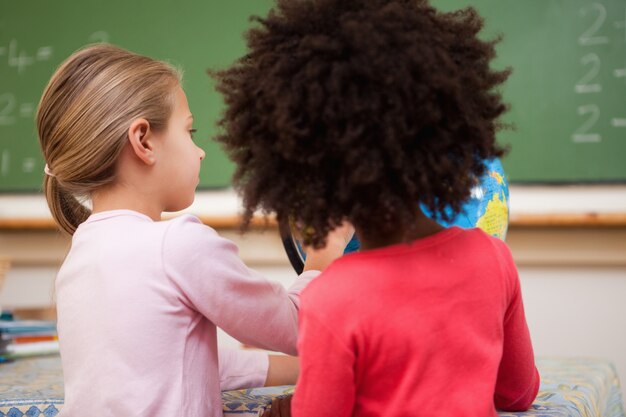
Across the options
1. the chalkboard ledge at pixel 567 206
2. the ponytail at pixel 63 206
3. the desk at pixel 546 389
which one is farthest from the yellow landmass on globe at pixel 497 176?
the chalkboard ledge at pixel 567 206

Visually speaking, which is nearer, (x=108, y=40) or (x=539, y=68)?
(x=539, y=68)

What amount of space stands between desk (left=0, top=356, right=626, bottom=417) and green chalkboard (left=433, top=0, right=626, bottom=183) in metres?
0.90

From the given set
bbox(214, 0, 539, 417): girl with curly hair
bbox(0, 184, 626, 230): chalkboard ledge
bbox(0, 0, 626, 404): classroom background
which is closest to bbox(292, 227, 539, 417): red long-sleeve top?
bbox(214, 0, 539, 417): girl with curly hair

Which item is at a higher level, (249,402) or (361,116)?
(361,116)

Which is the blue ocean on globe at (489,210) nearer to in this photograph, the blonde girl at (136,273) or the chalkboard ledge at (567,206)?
the blonde girl at (136,273)

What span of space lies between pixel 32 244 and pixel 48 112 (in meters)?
2.01

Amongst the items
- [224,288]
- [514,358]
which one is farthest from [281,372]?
[514,358]

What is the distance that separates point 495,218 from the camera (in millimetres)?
1157

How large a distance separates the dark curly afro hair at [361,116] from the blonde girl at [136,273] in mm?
197

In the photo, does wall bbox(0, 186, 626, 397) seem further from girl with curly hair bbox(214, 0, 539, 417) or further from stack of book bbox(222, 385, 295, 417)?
girl with curly hair bbox(214, 0, 539, 417)

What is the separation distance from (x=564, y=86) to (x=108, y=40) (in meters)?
1.82

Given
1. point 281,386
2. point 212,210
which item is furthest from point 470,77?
point 212,210

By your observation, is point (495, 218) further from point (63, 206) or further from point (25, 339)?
point (25, 339)

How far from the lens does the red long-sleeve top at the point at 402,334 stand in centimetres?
77
